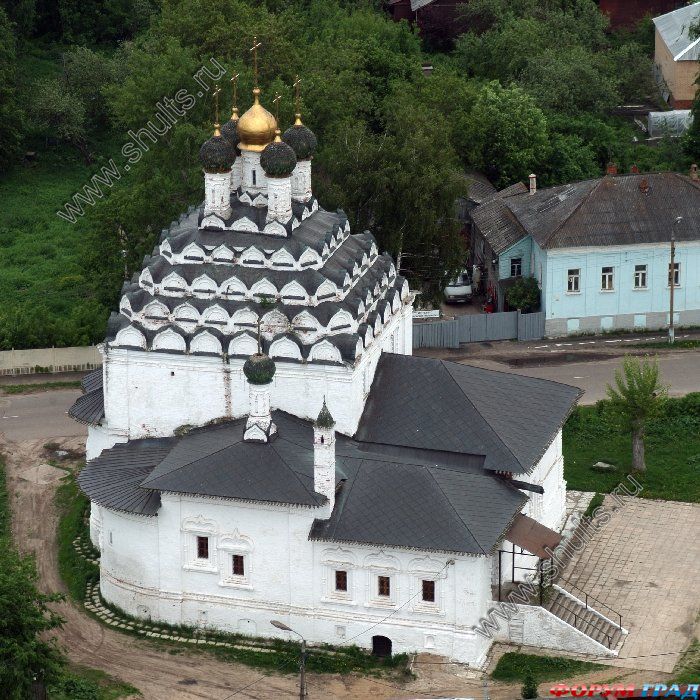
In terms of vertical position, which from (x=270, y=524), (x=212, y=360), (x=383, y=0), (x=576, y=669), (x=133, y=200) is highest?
(x=383, y=0)

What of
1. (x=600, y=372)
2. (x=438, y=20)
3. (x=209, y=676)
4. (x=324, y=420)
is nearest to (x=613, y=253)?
(x=600, y=372)

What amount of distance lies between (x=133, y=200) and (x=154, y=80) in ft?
24.9

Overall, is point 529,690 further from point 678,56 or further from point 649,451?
point 678,56

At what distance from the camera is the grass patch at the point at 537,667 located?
33.1 m

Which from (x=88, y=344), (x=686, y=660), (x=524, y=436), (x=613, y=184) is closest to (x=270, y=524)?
(x=524, y=436)

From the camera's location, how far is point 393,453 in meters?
35.4

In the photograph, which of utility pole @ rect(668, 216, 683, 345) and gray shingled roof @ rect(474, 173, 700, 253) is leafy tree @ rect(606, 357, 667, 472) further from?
gray shingled roof @ rect(474, 173, 700, 253)

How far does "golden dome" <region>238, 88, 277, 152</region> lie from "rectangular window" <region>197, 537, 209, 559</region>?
26.4 feet

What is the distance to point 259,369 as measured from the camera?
111ft

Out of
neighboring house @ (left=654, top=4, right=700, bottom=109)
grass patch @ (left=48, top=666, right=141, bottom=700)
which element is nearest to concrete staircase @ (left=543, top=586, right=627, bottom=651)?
grass patch @ (left=48, top=666, right=141, bottom=700)

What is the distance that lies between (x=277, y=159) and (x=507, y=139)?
21693 mm

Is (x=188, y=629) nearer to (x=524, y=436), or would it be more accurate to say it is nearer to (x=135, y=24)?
(x=524, y=436)

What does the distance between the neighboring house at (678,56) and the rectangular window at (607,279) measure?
49.3 ft

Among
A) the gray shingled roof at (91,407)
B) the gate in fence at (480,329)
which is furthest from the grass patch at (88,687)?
the gate in fence at (480,329)
